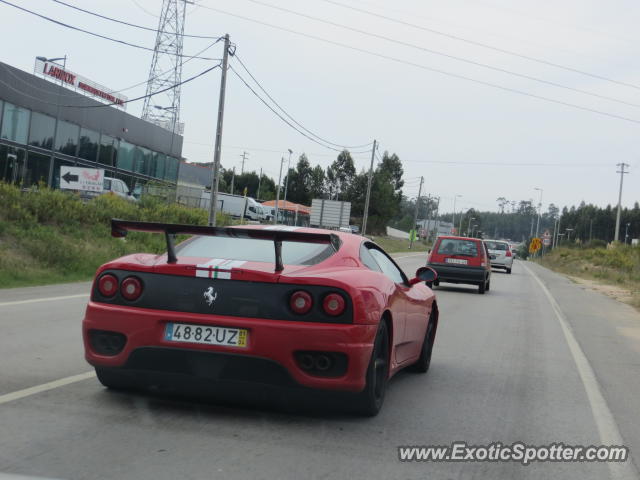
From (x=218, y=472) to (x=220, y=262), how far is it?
5.12 feet

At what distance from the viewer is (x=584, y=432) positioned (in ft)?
18.1

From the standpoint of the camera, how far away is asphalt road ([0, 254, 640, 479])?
413 centimetres

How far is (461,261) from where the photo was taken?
69.4 ft

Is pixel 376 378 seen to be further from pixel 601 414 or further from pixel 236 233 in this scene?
pixel 601 414

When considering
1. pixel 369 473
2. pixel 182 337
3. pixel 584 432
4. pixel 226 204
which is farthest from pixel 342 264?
pixel 226 204

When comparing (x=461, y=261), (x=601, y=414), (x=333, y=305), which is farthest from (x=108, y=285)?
(x=461, y=261)

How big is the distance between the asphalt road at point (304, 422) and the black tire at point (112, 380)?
0.25 ft

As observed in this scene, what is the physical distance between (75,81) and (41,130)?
14.5 ft

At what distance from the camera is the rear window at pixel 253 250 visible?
5418 millimetres

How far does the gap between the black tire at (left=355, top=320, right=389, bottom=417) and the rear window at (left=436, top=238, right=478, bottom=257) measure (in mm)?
16098

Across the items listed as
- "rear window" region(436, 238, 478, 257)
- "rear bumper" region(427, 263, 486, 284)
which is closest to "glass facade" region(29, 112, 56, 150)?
"rear window" region(436, 238, 478, 257)

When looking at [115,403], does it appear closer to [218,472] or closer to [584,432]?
[218,472]

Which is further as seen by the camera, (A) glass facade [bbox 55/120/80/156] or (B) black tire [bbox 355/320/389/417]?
(A) glass facade [bbox 55/120/80/156]
